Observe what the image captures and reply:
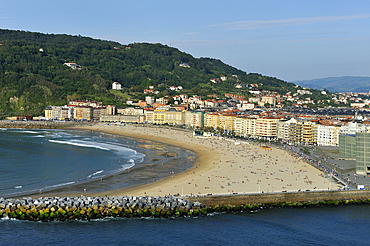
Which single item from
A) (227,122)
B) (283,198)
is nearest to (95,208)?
(283,198)

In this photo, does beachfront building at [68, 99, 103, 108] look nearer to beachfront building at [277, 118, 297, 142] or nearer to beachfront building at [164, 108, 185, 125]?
beachfront building at [164, 108, 185, 125]

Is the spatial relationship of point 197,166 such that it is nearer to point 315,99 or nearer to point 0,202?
point 0,202

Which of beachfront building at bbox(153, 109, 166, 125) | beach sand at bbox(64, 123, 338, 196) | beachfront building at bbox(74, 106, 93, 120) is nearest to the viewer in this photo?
beach sand at bbox(64, 123, 338, 196)

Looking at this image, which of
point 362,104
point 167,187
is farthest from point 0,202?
point 362,104

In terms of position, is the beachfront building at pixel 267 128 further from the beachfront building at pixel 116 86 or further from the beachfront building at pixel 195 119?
the beachfront building at pixel 116 86

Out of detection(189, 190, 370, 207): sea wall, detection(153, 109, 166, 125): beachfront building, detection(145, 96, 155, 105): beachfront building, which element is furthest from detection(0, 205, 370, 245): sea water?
detection(145, 96, 155, 105): beachfront building

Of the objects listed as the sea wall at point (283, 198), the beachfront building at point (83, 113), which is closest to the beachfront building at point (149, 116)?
the beachfront building at point (83, 113)
